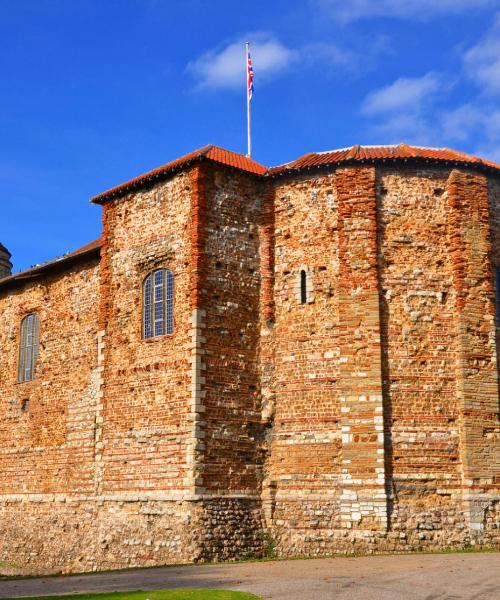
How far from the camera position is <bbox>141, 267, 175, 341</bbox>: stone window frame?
71.6 ft

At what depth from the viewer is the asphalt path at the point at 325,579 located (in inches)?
527

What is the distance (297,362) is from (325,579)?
7.06 metres

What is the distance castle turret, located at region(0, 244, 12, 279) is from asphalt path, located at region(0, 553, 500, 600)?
76.8ft

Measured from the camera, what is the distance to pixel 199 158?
2142cm

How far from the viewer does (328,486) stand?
66.5ft

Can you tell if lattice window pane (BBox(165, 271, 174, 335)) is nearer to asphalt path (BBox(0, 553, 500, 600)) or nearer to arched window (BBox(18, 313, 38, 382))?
asphalt path (BBox(0, 553, 500, 600))

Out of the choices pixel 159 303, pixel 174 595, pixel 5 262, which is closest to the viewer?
pixel 174 595

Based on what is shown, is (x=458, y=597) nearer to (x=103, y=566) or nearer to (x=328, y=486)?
(x=328, y=486)

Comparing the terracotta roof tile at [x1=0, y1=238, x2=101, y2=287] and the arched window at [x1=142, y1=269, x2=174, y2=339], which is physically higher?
the terracotta roof tile at [x1=0, y1=238, x2=101, y2=287]

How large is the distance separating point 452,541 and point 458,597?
7.06 m

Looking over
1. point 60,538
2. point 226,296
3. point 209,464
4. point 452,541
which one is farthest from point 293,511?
point 60,538

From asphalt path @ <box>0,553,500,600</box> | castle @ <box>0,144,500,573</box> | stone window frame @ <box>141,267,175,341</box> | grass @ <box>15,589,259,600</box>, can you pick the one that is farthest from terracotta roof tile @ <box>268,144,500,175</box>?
grass @ <box>15,589,259,600</box>

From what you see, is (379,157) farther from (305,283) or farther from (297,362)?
(297,362)

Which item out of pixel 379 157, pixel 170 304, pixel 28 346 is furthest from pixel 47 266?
pixel 379 157
